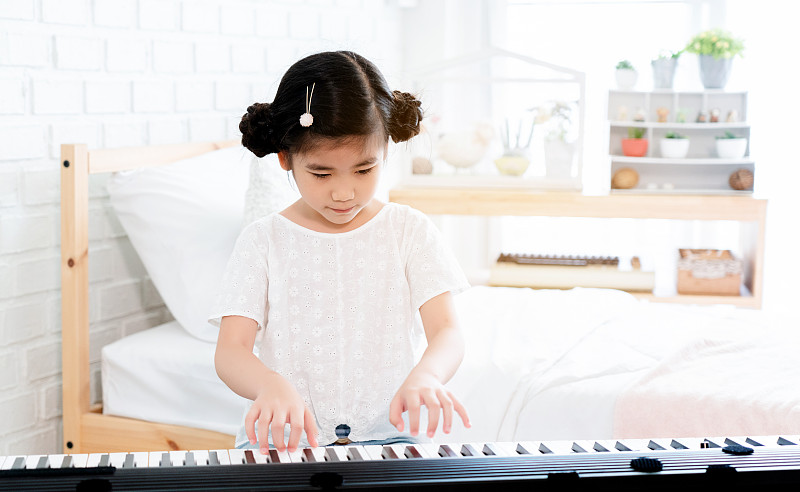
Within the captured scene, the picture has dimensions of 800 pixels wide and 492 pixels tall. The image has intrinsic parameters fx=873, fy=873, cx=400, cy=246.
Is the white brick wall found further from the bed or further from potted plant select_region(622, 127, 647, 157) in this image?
potted plant select_region(622, 127, 647, 157)

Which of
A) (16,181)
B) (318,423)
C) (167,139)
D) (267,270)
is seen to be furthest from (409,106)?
(167,139)

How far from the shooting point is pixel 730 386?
5.25ft

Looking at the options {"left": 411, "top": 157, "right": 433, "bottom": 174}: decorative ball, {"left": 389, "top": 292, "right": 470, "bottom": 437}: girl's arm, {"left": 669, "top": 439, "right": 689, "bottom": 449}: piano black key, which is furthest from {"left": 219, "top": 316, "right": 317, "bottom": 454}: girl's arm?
{"left": 411, "top": 157, "right": 433, "bottom": 174}: decorative ball

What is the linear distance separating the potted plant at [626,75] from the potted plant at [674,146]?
0.89ft

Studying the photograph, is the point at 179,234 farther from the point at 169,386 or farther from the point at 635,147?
the point at 635,147

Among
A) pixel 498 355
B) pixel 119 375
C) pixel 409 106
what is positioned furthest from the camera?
pixel 119 375

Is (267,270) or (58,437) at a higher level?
(267,270)

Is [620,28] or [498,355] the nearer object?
[498,355]

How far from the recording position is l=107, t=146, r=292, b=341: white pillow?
6.50 ft

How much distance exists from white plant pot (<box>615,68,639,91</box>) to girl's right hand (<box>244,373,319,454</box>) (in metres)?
2.65

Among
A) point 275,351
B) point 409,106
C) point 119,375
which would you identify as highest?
point 409,106

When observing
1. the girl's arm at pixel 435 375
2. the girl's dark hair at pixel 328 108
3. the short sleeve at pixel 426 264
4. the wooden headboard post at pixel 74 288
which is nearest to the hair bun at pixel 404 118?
the girl's dark hair at pixel 328 108

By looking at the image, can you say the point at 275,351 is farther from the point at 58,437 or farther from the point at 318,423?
the point at 58,437

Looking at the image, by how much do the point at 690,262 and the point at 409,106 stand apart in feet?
6.90
